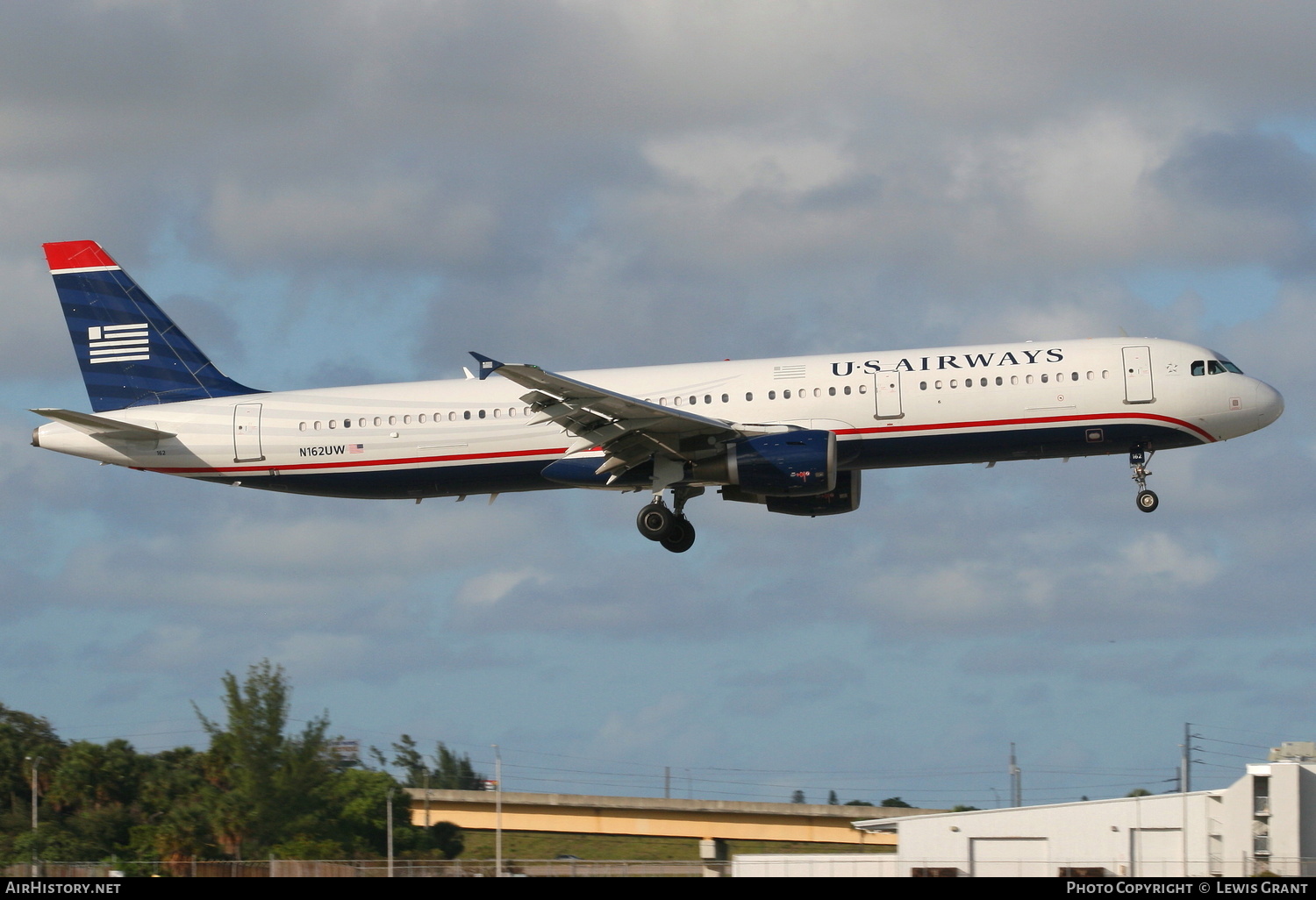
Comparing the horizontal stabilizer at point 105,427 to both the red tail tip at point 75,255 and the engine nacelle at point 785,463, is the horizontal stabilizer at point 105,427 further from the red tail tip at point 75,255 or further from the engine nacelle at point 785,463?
the engine nacelle at point 785,463

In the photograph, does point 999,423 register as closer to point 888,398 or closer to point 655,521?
point 888,398

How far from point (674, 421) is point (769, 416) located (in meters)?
2.80

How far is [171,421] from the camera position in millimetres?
43906

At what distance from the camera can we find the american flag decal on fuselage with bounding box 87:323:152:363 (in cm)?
4612

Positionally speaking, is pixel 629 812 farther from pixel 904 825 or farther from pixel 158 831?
pixel 904 825

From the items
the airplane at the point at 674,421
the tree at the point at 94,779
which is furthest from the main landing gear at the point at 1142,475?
the tree at the point at 94,779

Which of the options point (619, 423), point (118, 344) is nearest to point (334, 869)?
point (118, 344)

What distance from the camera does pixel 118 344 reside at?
46312 millimetres

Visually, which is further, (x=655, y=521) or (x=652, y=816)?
(x=652, y=816)

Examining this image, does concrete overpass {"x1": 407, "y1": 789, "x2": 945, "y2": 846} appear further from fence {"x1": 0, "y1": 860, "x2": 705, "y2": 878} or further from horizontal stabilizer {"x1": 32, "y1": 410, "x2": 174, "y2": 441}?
horizontal stabilizer {"x1": 32, "y1": 410, "x2": 174, "y2": 441}

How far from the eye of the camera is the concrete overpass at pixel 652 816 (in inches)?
2574

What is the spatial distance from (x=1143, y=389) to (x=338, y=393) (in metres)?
21.0

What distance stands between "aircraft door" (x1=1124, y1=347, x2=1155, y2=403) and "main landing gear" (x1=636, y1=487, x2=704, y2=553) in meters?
11.5
